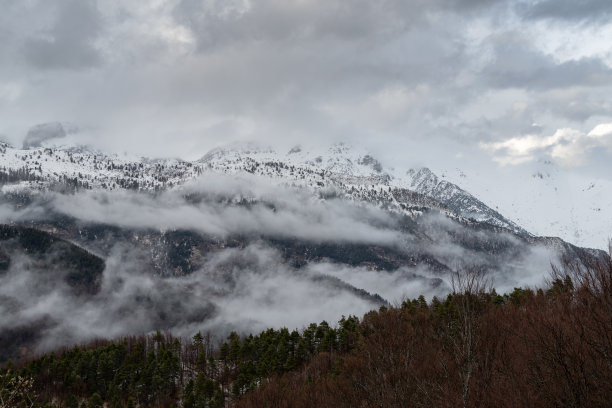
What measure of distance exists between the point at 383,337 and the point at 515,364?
12069 mm

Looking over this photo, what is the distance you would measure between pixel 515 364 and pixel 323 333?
95501mm

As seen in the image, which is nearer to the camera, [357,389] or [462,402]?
[462,402]

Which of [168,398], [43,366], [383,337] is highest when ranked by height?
[383,337]

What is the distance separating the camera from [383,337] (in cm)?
3681

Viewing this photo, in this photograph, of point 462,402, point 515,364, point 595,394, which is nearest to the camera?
point 595,394

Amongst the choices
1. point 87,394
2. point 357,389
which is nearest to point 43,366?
point 87,394

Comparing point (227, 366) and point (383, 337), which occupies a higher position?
point (383, 337)

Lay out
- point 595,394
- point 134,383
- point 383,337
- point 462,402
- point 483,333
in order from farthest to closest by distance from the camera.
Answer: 1. point 134,383
2. point 383,337
3. point 483,333
4. point 462,402
5. point 595,394

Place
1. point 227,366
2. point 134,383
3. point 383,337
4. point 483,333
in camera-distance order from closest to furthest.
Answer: point 483,333 → point 383,337 → point 134,383 → point 227,366

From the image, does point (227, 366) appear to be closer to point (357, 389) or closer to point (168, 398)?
point (168, 398)

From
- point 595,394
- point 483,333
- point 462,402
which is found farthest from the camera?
point 483,333

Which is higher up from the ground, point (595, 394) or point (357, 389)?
point (595, 394)

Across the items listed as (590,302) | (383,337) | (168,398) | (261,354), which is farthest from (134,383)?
(590,302)

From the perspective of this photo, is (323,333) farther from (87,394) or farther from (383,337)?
(383,337)
